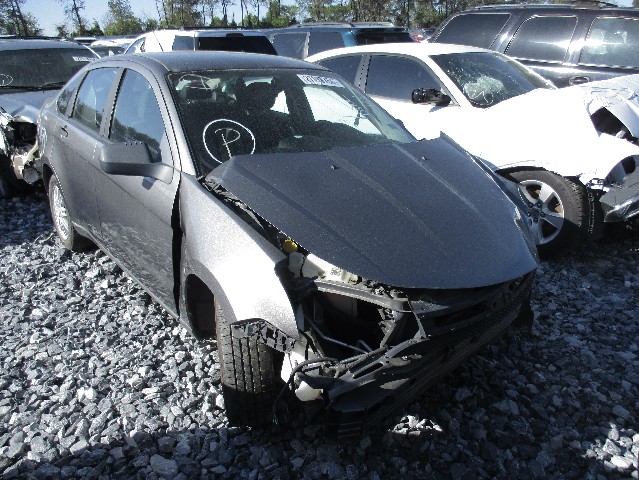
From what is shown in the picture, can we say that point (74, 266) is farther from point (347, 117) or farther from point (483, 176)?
point (483, 176)

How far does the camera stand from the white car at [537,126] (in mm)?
4430

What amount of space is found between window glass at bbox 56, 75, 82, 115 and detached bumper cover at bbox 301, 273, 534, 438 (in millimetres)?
3385

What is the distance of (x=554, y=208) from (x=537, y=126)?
71 cm

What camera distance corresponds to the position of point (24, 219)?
5.71 metres

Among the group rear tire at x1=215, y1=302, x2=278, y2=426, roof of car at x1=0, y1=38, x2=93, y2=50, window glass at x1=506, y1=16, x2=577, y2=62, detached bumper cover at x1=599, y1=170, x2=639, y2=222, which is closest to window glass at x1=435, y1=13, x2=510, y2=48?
window glass at x1=506, y1=16, x2=577, y2=62

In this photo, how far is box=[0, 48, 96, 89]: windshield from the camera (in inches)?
262

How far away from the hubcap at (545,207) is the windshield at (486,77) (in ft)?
3.18

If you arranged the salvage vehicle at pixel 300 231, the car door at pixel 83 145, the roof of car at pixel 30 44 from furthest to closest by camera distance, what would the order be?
the roof of car at pixel 30 44, the car door at pixel 83 145, the salvage vehicle at pixel 300 231

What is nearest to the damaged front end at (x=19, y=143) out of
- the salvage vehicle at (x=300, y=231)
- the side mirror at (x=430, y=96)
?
the salvage vehicle at (x=300, y=231)

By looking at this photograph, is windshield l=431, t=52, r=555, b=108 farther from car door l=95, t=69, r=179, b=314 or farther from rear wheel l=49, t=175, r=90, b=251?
rear wheel l=49, t=175, r=90, b=251

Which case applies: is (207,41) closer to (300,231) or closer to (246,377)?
(300,231)

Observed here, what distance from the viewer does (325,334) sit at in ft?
7.77

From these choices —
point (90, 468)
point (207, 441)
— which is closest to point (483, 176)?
point (207, 441)

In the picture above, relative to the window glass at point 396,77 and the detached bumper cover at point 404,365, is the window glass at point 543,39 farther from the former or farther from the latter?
the detached bumper cover at point 404,365
